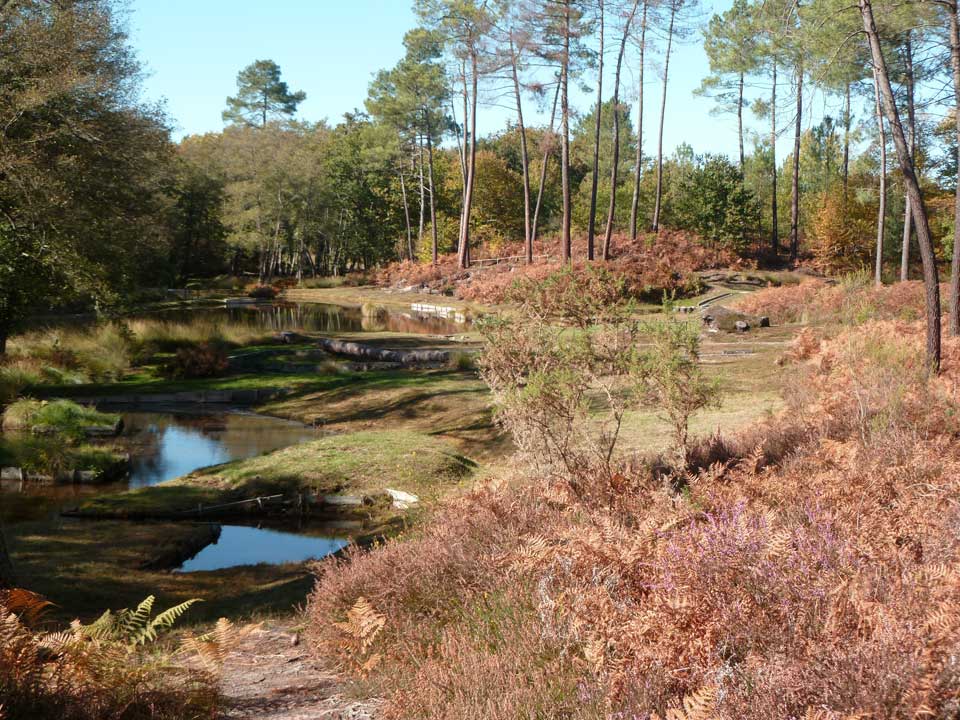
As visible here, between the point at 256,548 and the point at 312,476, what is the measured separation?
191cm

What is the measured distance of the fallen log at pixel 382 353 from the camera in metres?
24.0

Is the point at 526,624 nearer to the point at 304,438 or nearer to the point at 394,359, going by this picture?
the point at 304,438

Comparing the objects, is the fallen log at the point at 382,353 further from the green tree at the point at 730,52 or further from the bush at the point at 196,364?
the green tree at the point at 730,52

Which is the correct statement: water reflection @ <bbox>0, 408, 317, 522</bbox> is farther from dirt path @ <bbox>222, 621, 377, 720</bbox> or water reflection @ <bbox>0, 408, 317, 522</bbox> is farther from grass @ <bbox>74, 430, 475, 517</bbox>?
dirt path @ <bbox>222, 621, 377, 720</bbox>

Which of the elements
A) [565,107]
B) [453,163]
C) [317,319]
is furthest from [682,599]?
[453,163]

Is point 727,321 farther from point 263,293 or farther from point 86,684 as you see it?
point 263,293

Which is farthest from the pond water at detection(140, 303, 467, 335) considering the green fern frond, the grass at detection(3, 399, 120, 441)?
the green fern frond

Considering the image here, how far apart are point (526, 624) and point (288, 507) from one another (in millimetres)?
8297

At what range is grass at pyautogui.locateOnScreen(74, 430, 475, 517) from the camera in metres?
Result: 12.0

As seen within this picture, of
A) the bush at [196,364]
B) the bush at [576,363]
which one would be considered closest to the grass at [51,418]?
the bush at [196,364]

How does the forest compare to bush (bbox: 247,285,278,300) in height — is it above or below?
below

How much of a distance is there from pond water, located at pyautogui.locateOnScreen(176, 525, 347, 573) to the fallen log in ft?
40.8

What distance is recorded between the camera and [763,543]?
415cm

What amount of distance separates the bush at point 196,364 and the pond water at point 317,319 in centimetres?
861
